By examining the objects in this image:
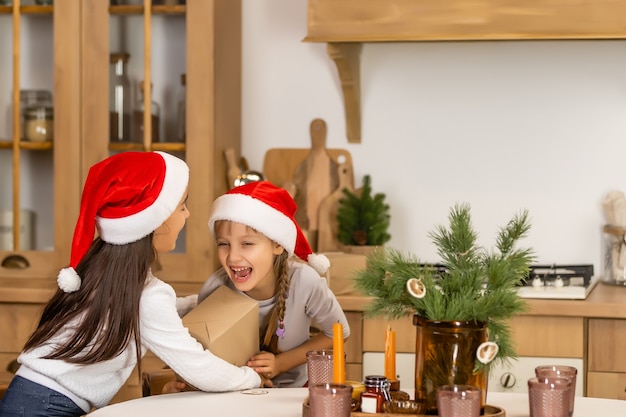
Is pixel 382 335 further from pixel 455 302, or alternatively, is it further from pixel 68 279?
pixel 455 302

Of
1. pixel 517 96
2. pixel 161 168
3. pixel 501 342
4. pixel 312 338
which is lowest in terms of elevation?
pixel 312 338

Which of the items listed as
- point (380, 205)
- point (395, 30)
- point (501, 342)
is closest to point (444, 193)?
point (380, 205)

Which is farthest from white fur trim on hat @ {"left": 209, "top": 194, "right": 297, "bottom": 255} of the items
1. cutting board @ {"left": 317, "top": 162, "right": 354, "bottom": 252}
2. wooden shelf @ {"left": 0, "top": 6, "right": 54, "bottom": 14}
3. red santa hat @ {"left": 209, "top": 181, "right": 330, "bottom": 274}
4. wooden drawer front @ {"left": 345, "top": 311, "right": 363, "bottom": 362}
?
wooden shelf @ {"left": 0, "top": 6, "right": 54, "bottom": 14}

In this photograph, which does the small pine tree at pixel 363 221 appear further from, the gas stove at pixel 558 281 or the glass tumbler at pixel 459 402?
the glass tumbler at pixel 459 402

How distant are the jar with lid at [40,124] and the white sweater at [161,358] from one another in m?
1.30

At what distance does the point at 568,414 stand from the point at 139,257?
33.5 inches

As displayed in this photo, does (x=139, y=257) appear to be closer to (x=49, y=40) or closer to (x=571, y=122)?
(x=49, y=40)

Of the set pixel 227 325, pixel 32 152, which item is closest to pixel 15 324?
pixel 32 152

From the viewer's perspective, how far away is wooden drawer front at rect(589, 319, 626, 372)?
2.56m

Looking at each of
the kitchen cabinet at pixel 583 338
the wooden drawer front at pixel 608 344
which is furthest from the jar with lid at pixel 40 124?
the wooden drawer front at pixel 608 344

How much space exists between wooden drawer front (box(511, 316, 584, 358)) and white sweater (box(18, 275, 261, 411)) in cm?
106

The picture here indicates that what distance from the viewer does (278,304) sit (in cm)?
219

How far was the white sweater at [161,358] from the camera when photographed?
1709 mm

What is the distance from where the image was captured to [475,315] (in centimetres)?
143
